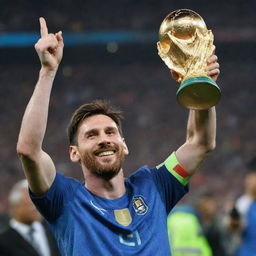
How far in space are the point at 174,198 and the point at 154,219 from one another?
25 cm

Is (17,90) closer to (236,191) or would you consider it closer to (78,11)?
(78,11)

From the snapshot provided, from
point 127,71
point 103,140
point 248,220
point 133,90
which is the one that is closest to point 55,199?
point 103,140

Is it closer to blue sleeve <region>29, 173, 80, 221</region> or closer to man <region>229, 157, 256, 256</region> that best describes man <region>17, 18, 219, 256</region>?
blue sleeve <region>29, 173, 80, 221</region>

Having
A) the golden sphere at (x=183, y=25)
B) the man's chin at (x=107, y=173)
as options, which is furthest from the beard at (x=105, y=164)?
the golden sphere at (x=183, y=25)

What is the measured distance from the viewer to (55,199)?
286 cm

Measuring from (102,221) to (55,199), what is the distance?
22cm

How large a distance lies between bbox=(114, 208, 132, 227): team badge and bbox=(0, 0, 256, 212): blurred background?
12811 mm

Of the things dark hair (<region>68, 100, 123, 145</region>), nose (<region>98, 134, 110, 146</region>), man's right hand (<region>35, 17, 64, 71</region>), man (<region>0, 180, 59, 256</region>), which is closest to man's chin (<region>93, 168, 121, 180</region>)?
nose (<region>98, 134, 110, 146</region>)

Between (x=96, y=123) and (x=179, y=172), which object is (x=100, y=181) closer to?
(x=96, y=123)

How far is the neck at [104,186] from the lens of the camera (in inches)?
120

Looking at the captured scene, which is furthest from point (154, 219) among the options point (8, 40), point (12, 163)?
point (8, 40)

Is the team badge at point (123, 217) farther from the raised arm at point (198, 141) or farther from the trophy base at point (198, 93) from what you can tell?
the trophy base at point (198, 93)

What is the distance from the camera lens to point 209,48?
3078 millimetres

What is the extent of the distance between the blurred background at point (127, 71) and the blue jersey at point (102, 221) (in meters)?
12.8
